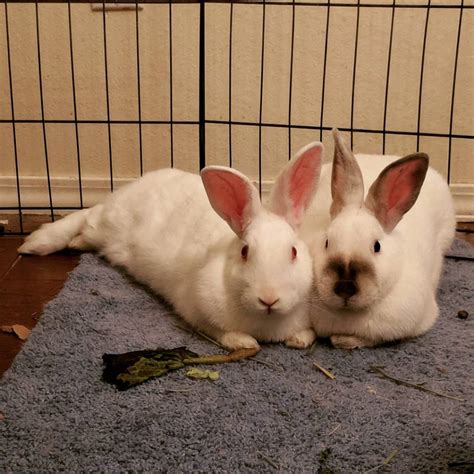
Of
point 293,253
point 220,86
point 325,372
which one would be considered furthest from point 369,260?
point 220,86

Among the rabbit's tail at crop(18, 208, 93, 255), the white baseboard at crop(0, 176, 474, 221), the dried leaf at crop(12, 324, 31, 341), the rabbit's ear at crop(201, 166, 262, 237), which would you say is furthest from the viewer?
the white baseboard at crop(0, 176, 474, 221)

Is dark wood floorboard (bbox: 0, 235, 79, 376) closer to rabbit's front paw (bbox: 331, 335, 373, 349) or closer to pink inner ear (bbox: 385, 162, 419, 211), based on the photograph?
rabbit's front paw (bbox: 331, 335, 373, 349)

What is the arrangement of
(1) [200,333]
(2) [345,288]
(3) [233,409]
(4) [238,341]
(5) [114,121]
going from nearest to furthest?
(3) [233,409] < (2) [345,288] < (4) [238,341] < (1) [200,333] < (5) [114,121]

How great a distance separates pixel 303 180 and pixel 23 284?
956mm

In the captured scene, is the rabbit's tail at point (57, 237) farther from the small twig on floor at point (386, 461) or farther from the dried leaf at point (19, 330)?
the small twig on floor at point (386, 461)

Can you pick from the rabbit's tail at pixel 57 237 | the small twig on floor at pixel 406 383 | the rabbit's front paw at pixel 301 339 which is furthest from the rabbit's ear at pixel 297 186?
the rabbit's tail at pixel 57 237

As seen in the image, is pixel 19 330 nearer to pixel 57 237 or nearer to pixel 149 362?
pixel 149 362

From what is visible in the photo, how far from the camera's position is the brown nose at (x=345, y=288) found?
4.68 ft

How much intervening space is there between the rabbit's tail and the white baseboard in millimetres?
554

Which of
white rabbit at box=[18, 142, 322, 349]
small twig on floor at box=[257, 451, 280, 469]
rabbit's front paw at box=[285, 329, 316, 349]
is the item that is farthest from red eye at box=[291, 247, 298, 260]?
small twig on floor at box=[257, 451, 280, 469]

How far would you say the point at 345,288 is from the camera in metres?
1.43

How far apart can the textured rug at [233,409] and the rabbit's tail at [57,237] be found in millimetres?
533

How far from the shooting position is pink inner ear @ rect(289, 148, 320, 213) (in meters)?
1.53

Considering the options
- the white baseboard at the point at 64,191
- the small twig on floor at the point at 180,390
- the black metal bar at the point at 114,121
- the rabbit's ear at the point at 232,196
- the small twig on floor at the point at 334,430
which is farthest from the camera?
the white baseboard at the point at 64,191
